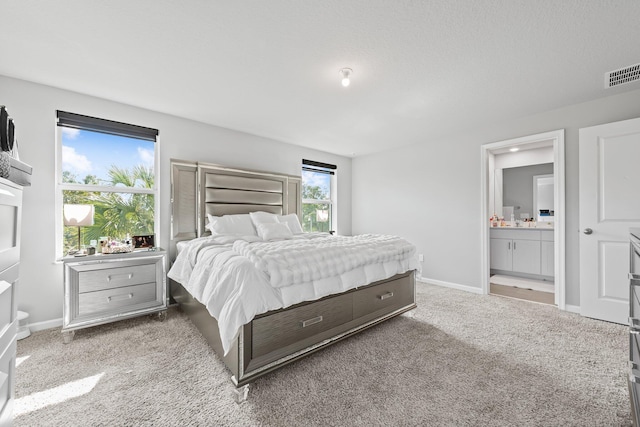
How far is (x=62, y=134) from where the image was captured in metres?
2.83

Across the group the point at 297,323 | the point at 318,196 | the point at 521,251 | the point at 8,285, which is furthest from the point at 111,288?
the point at 521,251

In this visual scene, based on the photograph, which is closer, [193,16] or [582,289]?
[193,16]

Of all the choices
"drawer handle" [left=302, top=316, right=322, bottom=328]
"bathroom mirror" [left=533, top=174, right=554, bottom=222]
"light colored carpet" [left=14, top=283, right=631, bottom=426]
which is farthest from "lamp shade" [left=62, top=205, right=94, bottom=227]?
"bathroom mirror" [left=533, top=174, right=554, bottom=222]

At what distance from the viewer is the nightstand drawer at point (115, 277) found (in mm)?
2498

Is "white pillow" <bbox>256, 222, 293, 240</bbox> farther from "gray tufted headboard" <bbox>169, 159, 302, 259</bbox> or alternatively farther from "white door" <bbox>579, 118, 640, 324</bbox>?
"white door" <bbox>579, 118, 640, 324</bbox>

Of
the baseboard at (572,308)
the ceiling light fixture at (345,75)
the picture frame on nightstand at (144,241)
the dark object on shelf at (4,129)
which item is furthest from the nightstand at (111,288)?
the baseboard at (572,308)

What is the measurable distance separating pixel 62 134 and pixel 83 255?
54.0 inches

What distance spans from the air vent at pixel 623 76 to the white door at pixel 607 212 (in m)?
0.52

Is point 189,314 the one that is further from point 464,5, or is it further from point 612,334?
point 612,334

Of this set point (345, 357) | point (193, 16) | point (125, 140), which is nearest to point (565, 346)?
point (345, 357)

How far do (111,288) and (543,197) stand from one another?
6.98 meters

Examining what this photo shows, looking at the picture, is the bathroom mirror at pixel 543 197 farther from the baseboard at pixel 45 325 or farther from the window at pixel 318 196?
the baseboard at pixel 45 325

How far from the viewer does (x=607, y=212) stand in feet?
9.39

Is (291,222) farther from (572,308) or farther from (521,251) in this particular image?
(521,251)
